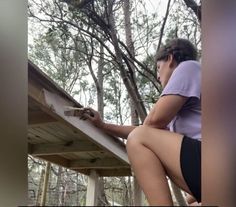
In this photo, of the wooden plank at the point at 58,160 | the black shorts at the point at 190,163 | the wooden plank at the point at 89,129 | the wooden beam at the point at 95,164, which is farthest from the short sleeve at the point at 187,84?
the wooden plank at the point at 58,160

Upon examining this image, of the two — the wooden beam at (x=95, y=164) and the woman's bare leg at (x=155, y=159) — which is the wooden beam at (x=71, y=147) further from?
the woman's bare leg at (x=155, y=159)

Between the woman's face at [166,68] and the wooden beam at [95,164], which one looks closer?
the woman's face at [166,68]

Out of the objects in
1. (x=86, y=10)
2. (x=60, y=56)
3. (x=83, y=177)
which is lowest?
(x=83, y=177)

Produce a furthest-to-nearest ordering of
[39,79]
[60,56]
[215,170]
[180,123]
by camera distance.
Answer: [60,56], [39,79], [180,123], [215,170]

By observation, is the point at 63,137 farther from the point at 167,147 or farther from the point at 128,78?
the point at 167,147

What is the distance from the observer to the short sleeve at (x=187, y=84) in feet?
2.30

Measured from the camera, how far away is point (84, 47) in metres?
0.97

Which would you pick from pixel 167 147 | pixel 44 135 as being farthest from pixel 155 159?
pixel 44 135

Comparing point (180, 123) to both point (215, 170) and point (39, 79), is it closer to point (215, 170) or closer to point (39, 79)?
point (215, 170)

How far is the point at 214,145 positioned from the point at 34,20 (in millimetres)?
590

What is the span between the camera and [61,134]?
4.66 ft

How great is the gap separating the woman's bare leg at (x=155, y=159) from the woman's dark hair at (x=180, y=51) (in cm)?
20

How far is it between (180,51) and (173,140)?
24 cm

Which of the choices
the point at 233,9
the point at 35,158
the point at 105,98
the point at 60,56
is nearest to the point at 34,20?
the point at 60,56
